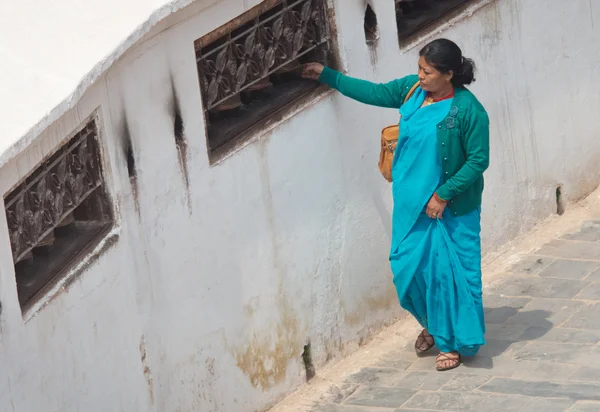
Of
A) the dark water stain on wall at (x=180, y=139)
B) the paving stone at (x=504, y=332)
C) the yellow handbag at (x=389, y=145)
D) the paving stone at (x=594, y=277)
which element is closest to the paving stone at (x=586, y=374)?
the paving stone at (x=504, y=332)

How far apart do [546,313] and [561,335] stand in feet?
1.05

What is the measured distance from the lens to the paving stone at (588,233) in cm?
812

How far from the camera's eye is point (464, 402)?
20.6ft

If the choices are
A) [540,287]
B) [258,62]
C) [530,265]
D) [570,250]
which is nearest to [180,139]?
[258,62]

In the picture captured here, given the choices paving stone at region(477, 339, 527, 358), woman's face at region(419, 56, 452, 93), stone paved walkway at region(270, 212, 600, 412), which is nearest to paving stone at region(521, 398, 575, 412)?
stone paved walkway at region(270, 212, 600, 412)

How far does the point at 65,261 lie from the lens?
538cm

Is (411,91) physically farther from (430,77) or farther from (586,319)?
(586,319)

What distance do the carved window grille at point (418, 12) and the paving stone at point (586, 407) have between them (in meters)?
2.18

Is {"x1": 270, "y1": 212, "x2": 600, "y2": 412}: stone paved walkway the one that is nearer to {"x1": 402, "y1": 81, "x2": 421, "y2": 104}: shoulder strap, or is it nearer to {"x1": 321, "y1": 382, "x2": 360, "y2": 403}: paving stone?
{"x1": 321, "y1": 382, "x2": 360, "y2": 403}: paving stone

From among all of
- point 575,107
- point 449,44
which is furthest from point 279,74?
point 575,107

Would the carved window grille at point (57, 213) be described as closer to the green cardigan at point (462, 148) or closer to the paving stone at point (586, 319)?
the green cardigan at point (462, 148)

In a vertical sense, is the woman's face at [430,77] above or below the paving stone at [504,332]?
above

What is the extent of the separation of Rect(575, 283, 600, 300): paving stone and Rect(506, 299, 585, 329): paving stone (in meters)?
0.08

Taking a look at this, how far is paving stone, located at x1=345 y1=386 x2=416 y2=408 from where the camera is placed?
640cm
